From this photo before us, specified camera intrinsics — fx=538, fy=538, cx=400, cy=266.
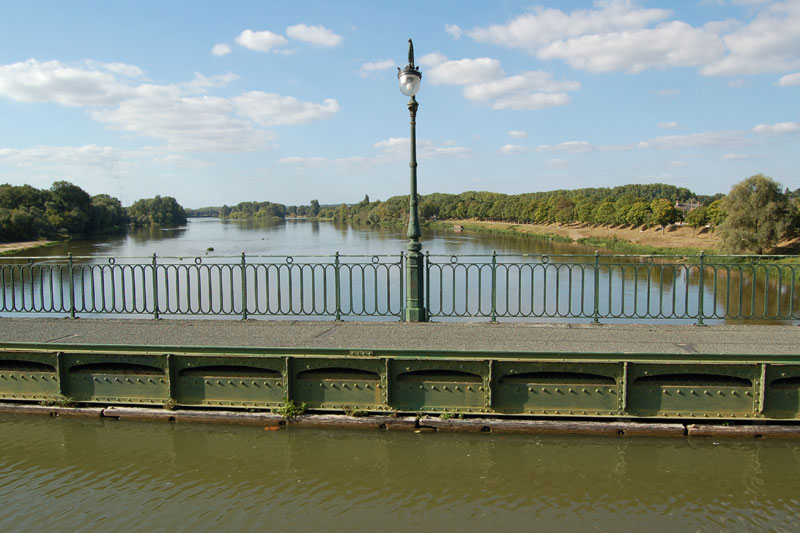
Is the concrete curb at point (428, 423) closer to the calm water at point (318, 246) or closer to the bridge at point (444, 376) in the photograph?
the bridge at point (444, 376)

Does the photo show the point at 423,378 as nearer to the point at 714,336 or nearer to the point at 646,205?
the point at 714,336

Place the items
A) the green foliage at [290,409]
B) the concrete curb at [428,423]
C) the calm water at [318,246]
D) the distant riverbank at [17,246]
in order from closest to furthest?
the concrete curb at [428,423] < the green foliage at [290,409] < the calm water at [318,246] < the distant riverbank at [17,246]

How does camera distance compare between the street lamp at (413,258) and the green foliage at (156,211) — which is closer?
the street lamp at (413,258)

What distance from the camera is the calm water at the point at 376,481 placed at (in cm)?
493

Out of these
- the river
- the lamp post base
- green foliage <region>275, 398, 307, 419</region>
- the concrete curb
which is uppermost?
the lamp post base

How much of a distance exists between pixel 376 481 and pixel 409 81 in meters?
6.48

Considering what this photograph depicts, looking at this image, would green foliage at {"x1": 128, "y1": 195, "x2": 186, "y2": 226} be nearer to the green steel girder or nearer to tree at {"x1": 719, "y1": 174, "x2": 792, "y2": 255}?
tree at {"x1": 719, "y1": 174, "x2": 792, "y2": 255}

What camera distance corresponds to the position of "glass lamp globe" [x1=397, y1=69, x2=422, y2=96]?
9172 millimetres

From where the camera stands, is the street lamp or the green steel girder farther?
the street lamp

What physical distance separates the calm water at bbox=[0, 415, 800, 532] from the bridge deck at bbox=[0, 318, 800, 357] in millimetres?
1207

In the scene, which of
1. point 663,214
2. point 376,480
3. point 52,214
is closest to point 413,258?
point 376,480

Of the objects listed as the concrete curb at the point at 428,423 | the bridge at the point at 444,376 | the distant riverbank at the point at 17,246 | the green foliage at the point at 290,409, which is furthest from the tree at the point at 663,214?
the distant riverbank at the point at 17,246

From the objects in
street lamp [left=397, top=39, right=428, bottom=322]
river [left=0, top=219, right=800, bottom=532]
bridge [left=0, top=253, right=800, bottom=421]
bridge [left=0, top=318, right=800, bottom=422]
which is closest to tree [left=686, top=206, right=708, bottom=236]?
bridge [left=0, top=253, right=800, bottom=421]

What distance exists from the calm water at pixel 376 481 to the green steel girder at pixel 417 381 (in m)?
0.36
